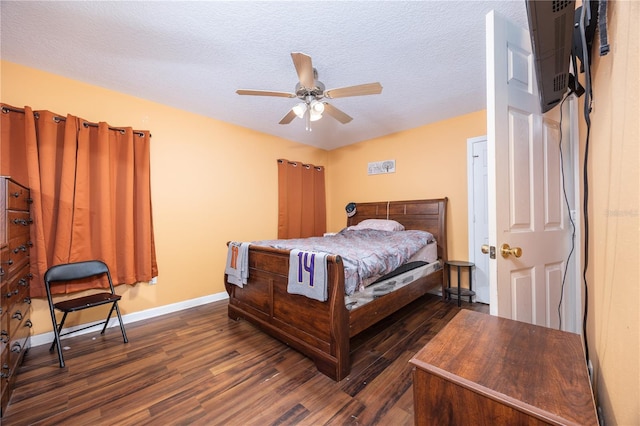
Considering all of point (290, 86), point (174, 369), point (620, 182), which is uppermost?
point (290, 86)

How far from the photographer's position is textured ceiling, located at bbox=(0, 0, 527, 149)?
64.2 inches

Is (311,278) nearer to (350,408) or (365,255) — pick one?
(365,255)

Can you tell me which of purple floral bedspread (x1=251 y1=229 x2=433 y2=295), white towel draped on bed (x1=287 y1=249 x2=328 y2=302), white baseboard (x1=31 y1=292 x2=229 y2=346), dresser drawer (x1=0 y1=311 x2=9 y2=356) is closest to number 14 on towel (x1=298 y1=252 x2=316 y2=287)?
white towel draped on bed (x1=287 y1=249 x2=328 y2=302)

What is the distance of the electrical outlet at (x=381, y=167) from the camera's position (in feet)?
13.3

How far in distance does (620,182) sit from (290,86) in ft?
8.24

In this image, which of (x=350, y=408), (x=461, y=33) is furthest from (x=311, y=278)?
(x=461, y=33)

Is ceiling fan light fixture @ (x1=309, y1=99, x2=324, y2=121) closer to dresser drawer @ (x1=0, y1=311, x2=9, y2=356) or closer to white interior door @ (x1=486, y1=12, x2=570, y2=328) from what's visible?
white interior door @ (x1=486, y1=12, x2=570, y2=328)

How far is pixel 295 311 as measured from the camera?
6.56 feet

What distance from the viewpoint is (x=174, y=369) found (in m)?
1.87

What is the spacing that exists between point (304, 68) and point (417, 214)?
2.67 metres

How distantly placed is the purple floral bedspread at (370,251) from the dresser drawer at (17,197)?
175cm

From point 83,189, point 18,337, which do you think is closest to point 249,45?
point 83,189

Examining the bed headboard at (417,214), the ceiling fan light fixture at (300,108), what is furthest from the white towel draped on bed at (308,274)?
the bed headboard at (417,214)

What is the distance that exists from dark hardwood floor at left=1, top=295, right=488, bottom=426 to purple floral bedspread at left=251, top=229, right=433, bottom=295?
63 centimetres
